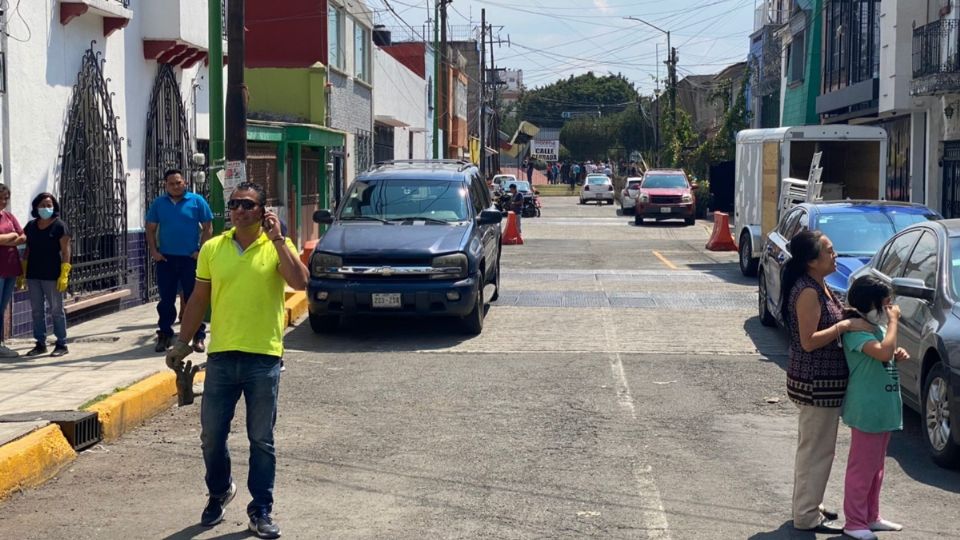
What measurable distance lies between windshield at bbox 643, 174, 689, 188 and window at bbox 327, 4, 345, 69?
1190 cm

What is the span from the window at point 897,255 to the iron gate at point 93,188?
866 cm

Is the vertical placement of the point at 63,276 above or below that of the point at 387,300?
above

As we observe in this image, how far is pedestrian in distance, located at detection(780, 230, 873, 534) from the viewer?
625cm

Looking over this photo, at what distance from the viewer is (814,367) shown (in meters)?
6.30

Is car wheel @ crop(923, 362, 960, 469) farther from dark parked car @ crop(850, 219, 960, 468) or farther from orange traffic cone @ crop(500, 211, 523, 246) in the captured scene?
orange traffic cone @ crop(500, 211, 523, 246)

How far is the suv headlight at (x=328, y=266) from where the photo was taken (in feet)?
44.1

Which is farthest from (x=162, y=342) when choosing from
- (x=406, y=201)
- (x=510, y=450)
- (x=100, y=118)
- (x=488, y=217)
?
(x=510, y=450)

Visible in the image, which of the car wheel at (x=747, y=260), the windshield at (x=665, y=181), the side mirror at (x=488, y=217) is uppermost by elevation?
the windshield at (x=665, y=181)

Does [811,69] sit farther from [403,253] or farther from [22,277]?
[22,277]

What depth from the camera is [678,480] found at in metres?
7.48

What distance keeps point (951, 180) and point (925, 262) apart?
747 inches

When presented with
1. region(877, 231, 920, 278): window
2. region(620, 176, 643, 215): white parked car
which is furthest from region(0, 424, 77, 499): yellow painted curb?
region(620, 176, 643, 215): white parked car

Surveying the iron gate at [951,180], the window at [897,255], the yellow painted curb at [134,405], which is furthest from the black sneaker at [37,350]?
the iron gate at [951,180]

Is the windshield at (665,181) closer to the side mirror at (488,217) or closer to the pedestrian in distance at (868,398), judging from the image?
the side mirror at (488,217)
